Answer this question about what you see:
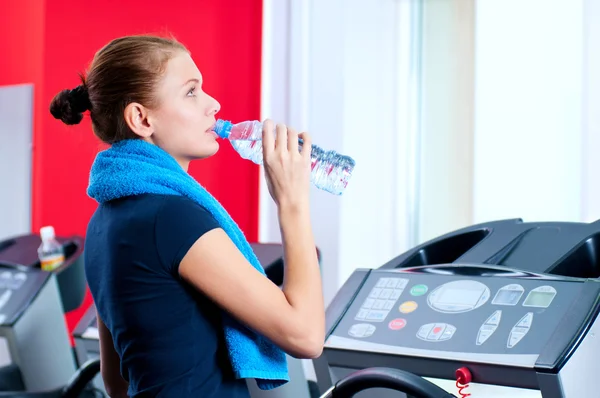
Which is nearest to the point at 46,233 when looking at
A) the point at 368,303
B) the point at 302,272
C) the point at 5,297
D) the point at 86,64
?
the point at 5,297

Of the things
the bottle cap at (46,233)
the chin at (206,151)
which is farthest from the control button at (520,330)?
the bottle cap at (46,233)

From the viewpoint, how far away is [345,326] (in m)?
1.37

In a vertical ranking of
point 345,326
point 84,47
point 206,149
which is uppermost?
point 84,47

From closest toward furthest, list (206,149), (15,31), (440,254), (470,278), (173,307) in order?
(173,307)
(206,149)
(470,278)
(440,254)
(15,31)

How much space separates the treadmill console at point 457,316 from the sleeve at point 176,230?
0.42 metres

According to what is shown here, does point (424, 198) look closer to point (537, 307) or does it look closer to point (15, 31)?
point (537, 307)

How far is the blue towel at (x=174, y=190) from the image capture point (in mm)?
1068

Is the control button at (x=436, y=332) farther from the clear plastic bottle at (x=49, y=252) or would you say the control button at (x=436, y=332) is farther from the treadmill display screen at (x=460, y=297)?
the clear plastic bottle at (x=49, y=252)

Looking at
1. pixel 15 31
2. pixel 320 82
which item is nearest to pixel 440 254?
→ pixel 320 82

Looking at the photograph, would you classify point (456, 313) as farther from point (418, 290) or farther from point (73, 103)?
point (73, 103)

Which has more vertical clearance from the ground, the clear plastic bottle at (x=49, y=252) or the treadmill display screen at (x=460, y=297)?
the treadmill display screen at (x=460, y=297)

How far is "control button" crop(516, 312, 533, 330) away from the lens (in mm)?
1173

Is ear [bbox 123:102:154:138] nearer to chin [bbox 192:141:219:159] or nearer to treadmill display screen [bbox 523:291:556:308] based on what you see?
chin [bbox 192:141:219:159]

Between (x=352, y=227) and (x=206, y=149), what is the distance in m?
1.43
